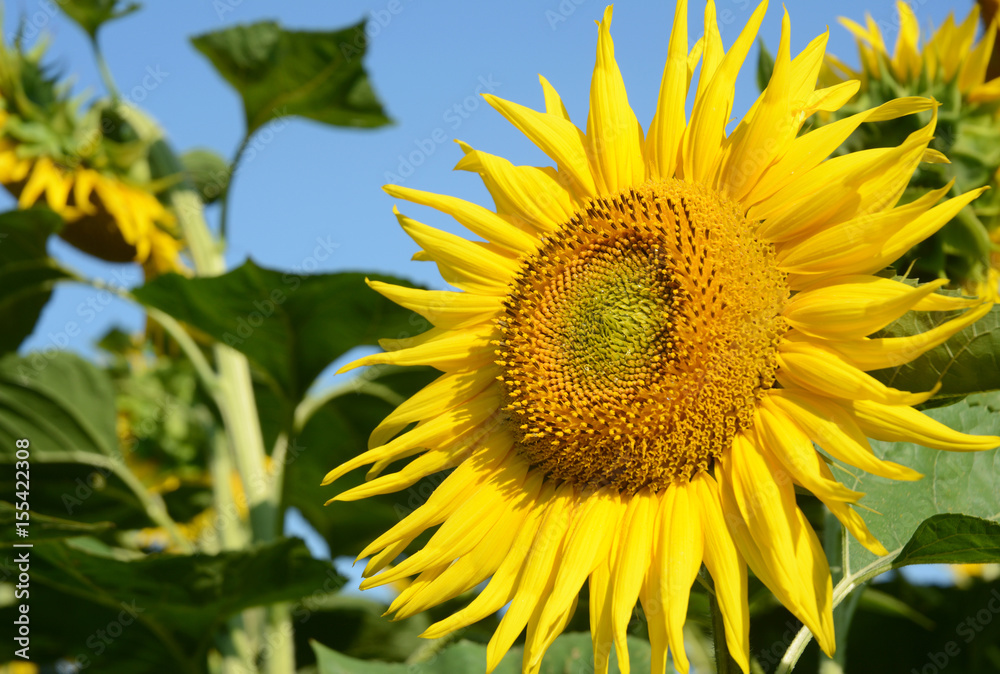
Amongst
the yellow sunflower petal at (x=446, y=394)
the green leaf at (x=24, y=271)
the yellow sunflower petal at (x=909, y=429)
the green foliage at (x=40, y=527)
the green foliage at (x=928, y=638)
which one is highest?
the yellow sunflower petal at (x=909, y=429)

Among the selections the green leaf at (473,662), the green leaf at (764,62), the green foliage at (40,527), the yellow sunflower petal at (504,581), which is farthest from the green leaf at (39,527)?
the green leaf at (764,62)

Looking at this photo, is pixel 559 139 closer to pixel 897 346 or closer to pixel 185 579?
pixel 897 346

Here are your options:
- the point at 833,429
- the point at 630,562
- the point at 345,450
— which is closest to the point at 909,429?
the point at 833,429

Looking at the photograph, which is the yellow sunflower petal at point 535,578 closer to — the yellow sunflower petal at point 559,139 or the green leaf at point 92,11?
the yellow sunflower petal at point 559,139

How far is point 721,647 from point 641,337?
510 millimetres

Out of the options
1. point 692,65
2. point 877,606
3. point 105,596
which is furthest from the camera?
point 877,606

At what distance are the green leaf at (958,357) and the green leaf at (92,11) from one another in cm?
324

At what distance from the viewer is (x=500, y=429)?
5.51ft

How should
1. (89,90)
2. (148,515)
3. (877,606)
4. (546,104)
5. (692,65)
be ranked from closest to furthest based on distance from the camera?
(692,65) < (546,104) < (877,606) < (148,515) < (89,90)

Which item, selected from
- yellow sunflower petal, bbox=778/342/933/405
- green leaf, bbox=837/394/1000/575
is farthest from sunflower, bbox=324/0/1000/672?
green leaf, bbox=837/394/1000/575

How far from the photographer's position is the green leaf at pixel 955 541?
4.04 feet

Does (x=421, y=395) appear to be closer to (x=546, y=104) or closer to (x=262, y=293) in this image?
(x=546, y=104)

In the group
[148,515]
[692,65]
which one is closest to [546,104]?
[692,65]

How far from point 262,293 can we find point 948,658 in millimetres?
2397
